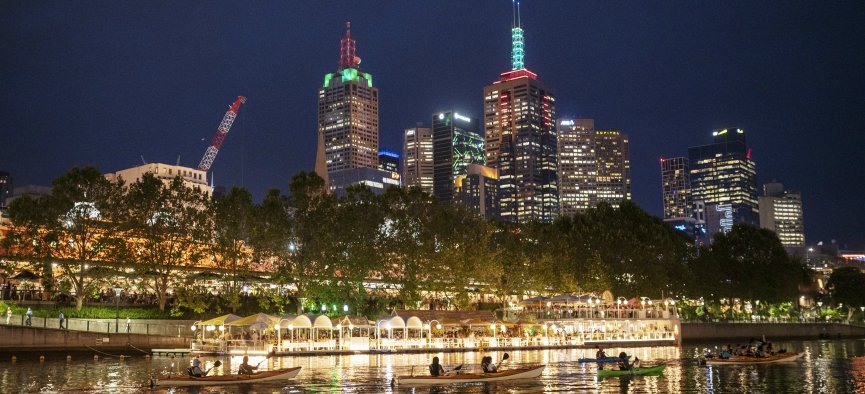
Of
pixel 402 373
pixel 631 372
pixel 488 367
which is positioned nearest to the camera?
pixel 488 367

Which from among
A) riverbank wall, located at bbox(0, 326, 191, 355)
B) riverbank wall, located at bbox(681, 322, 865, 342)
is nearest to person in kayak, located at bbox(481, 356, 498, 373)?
riverbank wall, located at bbox(0, 326, 191, 355)

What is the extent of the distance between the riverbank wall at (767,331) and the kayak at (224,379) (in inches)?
3332

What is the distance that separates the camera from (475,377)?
1954 inches

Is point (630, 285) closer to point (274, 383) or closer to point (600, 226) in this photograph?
point (600, 226)

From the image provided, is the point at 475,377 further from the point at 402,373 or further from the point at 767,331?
the point at 767,331

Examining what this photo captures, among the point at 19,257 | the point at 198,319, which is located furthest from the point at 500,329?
the point at 19,257

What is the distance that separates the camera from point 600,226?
5148 inches

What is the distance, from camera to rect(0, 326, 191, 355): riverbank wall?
67625 mm

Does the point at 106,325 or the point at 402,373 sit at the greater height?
the point at 106,325

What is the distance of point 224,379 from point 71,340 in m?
28.4

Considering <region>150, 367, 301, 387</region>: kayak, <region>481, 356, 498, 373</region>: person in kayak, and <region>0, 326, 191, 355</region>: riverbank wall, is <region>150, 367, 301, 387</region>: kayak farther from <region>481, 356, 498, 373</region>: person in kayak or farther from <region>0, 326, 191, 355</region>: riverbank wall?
<region>0, 326, 191, 355</region>: riverbank wall

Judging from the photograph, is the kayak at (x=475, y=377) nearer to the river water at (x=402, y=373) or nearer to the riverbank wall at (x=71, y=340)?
the river water at (x=402, y=373)

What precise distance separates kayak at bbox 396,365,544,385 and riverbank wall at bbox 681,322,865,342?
250 ft

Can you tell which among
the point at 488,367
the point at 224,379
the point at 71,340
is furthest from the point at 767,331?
the point at 224,379
